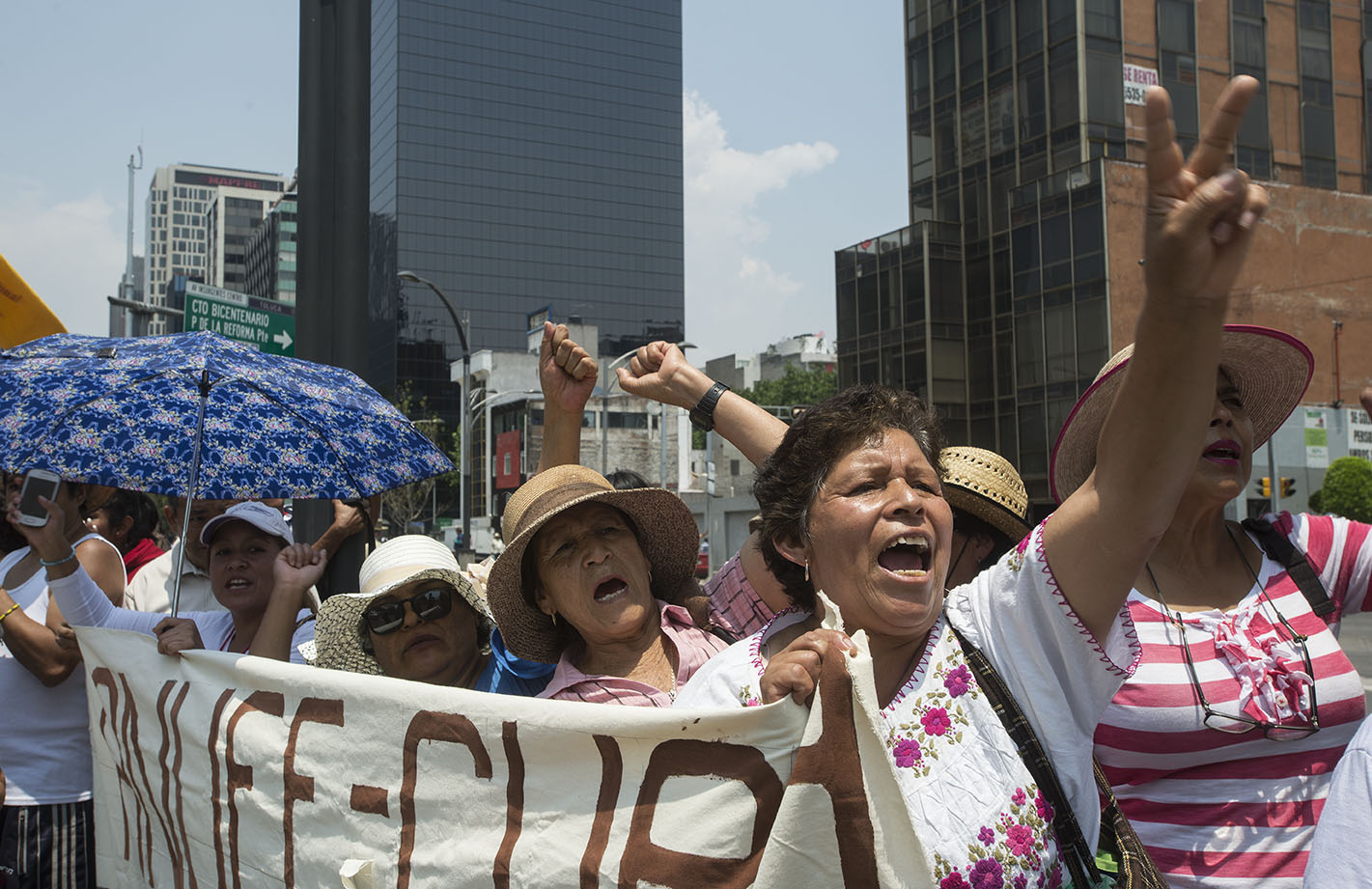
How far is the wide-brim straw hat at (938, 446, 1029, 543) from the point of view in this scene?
3066 mm

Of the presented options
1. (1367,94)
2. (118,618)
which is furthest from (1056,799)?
(1367,94)

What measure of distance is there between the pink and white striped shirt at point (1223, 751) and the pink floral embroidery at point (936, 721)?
0.69 m

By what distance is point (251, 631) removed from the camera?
13.4 feet

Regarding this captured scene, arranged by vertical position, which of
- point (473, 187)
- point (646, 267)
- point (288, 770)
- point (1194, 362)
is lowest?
point (288, 770)

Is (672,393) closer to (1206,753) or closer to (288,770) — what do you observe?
(288,770)

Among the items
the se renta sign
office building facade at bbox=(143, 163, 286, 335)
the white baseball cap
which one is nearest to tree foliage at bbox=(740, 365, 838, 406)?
the se renta sign

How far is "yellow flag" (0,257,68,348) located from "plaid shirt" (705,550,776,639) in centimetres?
389

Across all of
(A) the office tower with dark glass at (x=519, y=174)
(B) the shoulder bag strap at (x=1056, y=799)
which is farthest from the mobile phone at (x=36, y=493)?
(A) the office tower with dark glass at (x=519, y=174)

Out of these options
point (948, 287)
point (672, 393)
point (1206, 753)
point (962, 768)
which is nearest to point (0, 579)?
point (672, 393)

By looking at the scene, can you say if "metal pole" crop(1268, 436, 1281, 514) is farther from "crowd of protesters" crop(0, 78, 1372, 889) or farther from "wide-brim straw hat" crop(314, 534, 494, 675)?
"wide-brim straw hat" crop(314, 534, 494, 675)

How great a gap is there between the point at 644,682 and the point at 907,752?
1197 mm

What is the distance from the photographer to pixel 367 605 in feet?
11.5

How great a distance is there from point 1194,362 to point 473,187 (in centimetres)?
13420

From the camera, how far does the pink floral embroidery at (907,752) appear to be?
6.44 feet
